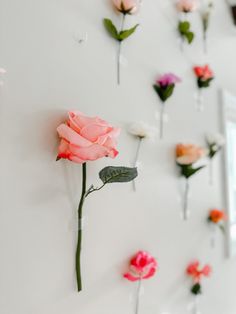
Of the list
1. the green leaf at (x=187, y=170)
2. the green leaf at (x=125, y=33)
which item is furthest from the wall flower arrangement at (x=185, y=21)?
the green leaf at (x=187, y=170)

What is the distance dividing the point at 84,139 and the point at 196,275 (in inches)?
34.5

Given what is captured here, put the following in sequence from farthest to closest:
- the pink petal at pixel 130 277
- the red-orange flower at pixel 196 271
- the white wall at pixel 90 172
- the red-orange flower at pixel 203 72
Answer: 1. the red-orange flower at pixel 203 72
2. the red-orange flower at pixel 196 271
3. the pink petal at pixel 130 277
4. the white wall at pixel 90 172

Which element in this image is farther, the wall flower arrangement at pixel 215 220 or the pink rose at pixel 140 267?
the wall flower arrangement at pixel 215 220

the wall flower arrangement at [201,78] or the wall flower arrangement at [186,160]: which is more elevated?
the wall flower arrangement at [201,78]

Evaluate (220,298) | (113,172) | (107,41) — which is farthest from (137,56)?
(220,298)

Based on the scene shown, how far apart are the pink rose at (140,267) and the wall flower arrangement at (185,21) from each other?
965mm

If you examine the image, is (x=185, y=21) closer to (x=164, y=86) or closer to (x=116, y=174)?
(x=164, y=86)

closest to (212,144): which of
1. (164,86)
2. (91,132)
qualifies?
(164,86)

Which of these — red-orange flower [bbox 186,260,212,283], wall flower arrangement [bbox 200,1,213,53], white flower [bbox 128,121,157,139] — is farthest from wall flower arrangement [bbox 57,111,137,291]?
wall flower arrangement [bbox 200,1,213,53]

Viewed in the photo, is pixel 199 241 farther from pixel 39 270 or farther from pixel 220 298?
pixel 39 270

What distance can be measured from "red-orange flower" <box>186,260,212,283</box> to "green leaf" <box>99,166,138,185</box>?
67 centimetres

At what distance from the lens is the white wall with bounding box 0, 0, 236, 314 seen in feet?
2.40

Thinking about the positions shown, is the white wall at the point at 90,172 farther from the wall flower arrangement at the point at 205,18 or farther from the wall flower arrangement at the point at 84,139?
the wall flower arrangement at the point at 205,18

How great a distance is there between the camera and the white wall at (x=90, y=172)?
73 centimetres
